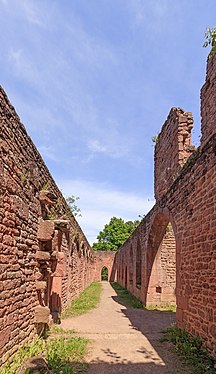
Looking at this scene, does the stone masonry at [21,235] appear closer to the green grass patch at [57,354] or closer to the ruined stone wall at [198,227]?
the green grass patch at [57,354]

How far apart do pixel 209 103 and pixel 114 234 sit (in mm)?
38885

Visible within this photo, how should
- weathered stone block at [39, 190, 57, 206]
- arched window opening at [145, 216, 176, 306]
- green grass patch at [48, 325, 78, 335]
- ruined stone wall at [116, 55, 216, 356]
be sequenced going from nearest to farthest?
Result: ruined stone wall at [116, 55, 216, 356]
weathered stone block at [39, 190, 57, 206]
green grass patch at [48, 325, 78, 335]
arched window opening at [145, 216, 176, 306]

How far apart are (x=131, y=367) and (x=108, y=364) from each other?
357mm

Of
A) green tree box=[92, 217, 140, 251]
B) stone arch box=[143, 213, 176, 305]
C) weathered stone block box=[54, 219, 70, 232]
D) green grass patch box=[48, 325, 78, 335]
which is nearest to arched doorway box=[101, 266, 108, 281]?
green tree box=[92, 217, 140, 251]

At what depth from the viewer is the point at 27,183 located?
564cm

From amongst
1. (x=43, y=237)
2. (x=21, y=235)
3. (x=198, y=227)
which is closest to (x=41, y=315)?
(x=43, y=237)

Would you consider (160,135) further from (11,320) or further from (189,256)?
(11,320)

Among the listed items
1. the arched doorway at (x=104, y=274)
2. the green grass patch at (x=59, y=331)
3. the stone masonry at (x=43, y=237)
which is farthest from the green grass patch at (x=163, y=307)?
the arched doorway at (x=104, y=274)

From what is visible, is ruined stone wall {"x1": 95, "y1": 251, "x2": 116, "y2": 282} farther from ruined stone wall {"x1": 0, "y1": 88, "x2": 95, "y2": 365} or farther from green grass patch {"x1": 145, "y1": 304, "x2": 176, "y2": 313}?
ruined stone wall {"x1": 0, "y1": 88, "x2": 95, "y2": 365}

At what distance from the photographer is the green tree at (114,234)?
4703cm

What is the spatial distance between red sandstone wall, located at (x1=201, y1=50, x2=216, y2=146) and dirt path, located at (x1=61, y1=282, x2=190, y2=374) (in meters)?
5.70

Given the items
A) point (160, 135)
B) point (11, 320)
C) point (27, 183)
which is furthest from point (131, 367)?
point (160, 135)

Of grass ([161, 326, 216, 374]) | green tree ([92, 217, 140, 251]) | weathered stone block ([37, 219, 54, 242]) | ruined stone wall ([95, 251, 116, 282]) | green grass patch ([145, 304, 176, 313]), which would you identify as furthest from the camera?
green tree ([92, 217, 140, 251])

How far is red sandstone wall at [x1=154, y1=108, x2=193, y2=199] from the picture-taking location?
11289 millimetres
